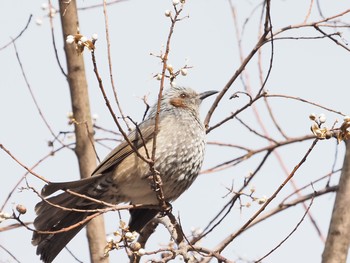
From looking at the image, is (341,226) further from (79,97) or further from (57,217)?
(79,97)

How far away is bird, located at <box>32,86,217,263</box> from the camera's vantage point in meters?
4.91

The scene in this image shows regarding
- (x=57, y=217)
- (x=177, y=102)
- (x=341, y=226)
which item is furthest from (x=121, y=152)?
(x=341, y=226)

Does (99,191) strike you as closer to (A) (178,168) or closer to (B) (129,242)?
(A) (178,168)

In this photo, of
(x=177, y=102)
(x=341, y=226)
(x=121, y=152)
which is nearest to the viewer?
(x=341, y=226)

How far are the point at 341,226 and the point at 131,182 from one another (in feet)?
4.92

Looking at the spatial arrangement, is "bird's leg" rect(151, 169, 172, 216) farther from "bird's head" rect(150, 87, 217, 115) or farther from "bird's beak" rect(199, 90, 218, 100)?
"bird's beak" rect(199, 90, 218, 100)

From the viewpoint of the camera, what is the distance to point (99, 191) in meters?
5.09

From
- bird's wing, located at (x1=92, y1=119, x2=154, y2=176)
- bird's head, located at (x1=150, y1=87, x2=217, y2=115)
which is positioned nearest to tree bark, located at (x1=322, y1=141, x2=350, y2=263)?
bird's wing, located at (x1=92, y1=119, x2=154, y2=176)

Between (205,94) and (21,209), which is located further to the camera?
(205,94)

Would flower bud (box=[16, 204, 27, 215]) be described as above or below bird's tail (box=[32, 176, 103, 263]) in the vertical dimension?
below

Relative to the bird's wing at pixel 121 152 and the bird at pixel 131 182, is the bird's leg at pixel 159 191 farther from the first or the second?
the bird's wing at pixel 121 152

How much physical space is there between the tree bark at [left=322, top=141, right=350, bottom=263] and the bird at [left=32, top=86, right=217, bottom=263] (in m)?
1.08

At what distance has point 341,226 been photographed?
431 cm

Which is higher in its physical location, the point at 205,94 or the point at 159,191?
the point at 205,94
